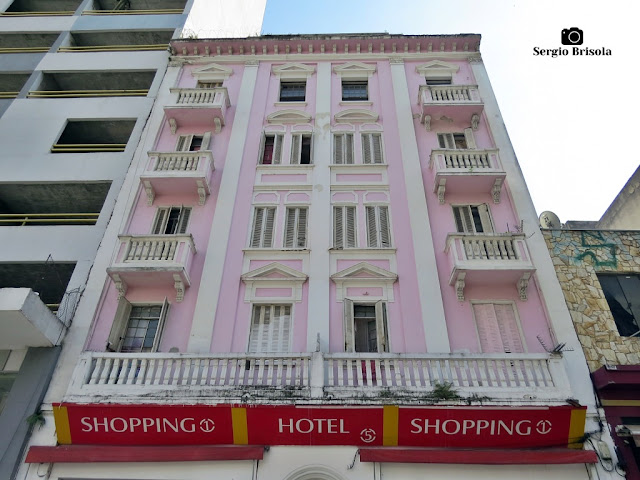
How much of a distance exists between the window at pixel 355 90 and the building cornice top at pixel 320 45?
1.58m

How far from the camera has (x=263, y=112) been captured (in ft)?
59.2

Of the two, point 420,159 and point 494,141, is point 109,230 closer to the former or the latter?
point 420,159

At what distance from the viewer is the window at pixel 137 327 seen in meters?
12.2

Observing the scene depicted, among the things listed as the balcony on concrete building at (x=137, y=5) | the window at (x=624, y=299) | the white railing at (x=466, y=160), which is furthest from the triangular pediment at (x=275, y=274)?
the balcony on concrete building at (x=137, y=5)

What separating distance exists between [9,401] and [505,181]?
14.8 m

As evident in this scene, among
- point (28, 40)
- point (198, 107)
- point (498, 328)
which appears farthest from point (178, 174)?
point (28, 40)

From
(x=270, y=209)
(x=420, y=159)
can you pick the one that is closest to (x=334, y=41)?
(x=420, y=159)

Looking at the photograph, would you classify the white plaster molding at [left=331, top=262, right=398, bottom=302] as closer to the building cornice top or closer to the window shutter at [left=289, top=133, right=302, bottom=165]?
the window shutter at [left=289, top=133, right=302, bottom=165]

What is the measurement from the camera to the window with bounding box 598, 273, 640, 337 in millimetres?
12078

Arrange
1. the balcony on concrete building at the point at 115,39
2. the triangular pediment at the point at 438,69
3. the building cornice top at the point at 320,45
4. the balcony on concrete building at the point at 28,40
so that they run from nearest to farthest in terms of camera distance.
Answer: the triangular pediment at the point at 438,69 < the building cornice top at the point at 320,45 < the balcony on concrete building at the point at 115,39 < the balcony on concrete building at the point at 28,40

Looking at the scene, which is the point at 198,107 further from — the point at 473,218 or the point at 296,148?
the point at 473,218

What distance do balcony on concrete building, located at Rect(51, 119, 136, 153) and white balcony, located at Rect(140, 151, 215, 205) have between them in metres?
3.30

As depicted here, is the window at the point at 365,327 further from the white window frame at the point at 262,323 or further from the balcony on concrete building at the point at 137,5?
the balcony on concrete building at the point at 137,5

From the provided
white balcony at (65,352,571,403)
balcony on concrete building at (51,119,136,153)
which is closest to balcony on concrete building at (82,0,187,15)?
balcony on concrete building at (51,119,136,153)
